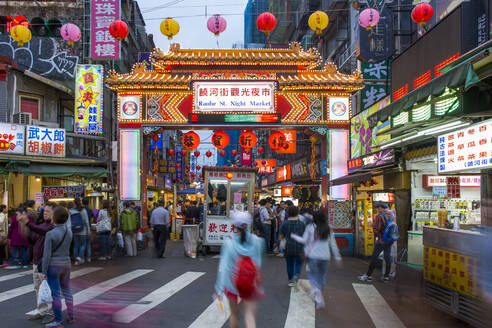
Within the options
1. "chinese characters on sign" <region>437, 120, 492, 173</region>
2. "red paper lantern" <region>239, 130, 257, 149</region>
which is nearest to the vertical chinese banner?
"red paper lantern" <region>239, 130, 257, 149</region>

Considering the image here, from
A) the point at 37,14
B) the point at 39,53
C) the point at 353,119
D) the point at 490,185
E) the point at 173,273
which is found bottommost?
the point at 173,273

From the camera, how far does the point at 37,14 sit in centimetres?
2939

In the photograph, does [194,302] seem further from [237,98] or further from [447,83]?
[237,98]

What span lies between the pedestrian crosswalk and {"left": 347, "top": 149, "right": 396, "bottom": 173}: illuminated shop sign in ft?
14.8

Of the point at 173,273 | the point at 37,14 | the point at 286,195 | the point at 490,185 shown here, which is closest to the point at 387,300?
the point at 490,185

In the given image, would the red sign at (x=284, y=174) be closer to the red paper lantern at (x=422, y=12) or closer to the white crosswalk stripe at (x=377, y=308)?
the red paper lantern at (x=422, y=12)

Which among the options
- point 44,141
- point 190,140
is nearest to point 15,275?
point 44,141

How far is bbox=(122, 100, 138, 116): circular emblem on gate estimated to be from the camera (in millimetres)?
20641

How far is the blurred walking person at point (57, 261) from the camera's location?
716 centimetres

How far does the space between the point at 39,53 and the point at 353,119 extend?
54.5 feet

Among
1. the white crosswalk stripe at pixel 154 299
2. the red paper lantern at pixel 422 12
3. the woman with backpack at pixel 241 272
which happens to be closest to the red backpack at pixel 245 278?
the woman with backpack at pixel 241 272

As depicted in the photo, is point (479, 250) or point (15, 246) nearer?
point (479, 250)

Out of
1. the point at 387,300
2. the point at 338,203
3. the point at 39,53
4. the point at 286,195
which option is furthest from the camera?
the point at 286,195

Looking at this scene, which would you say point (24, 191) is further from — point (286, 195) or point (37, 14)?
point (286, 195)
